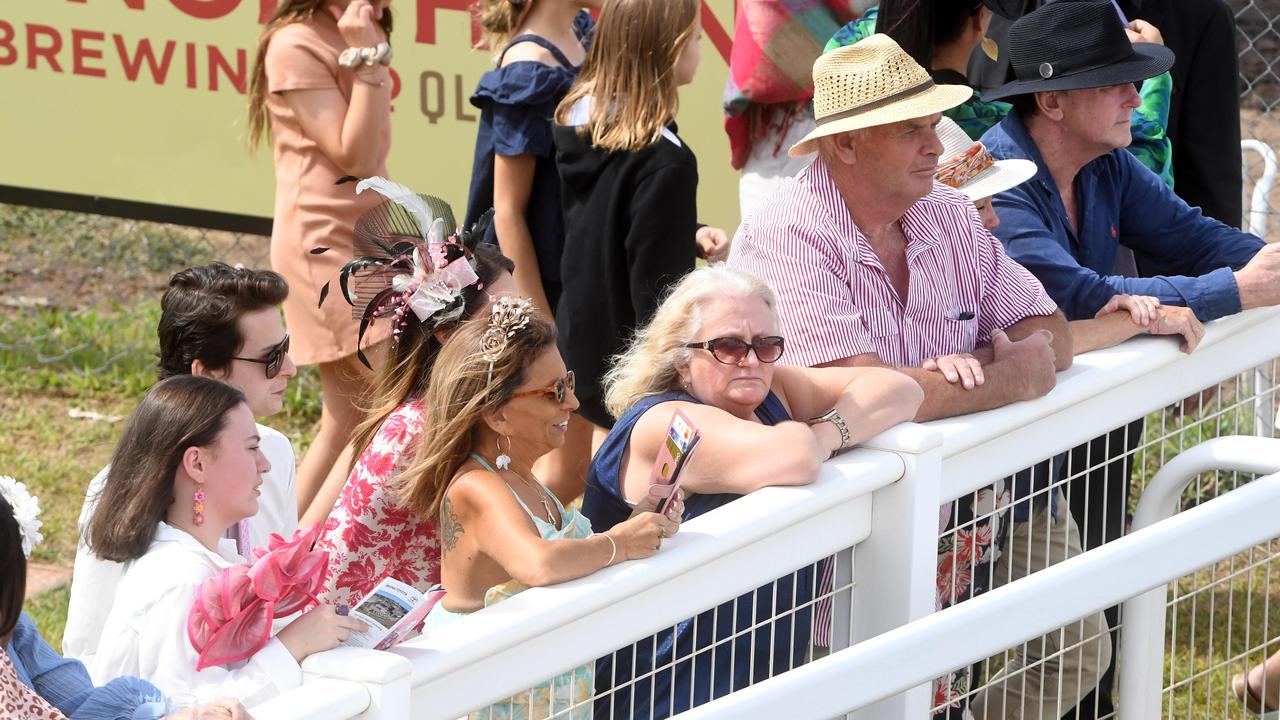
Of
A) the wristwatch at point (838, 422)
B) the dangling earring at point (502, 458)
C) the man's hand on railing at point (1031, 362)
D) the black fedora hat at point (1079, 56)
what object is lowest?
the dangling earring at point (502, 458)

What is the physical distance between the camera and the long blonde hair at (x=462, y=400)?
9.11 ft

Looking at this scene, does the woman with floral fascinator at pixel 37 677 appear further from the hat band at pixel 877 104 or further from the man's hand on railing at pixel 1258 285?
the man's hand on railing at pixel 1258 285

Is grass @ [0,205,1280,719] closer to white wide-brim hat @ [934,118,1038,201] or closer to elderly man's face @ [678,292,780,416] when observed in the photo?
white wide-brim hat @ [934,118,1038,201]

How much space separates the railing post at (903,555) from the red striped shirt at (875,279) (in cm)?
58

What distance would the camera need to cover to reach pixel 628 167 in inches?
154

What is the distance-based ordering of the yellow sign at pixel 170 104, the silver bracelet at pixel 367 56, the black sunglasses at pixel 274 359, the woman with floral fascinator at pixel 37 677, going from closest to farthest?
the woman with floral fascinator at pixel 37 677 < the black sunglasses at pixel 274 359 < the silver bracelet at pixel 367 56 < the yellow sign at pixel 170 104

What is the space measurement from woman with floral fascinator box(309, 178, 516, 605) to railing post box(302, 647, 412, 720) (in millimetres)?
1047

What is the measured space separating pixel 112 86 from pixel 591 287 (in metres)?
3.24

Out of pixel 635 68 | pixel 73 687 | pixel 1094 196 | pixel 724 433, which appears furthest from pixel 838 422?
pixel 635 68

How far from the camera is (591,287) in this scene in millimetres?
4047

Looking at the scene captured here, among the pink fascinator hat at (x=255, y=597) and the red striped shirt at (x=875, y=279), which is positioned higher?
the red striped shirt at (x=875, y=279)

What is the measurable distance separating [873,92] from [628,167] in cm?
90

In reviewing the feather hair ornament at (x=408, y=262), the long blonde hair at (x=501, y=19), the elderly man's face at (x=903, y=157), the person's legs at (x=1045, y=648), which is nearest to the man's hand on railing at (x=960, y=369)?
the person's legs at (x=1045, y=648)

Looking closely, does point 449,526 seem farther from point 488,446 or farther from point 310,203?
point 310,203
